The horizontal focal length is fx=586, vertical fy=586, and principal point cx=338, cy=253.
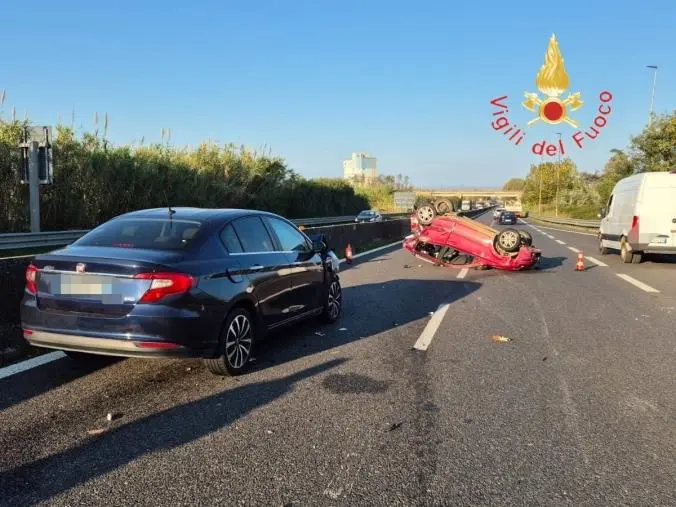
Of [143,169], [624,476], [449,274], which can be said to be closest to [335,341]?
[624,476]

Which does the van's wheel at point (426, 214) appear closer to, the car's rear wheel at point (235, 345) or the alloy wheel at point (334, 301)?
the alloy wheel at point (334, 301)

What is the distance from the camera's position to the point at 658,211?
14977 millimetres

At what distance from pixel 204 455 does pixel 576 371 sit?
367 cm

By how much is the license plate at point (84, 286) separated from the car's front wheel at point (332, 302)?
3.29 m

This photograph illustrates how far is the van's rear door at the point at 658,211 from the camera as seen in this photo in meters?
14.9

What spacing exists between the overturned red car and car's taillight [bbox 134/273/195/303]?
1070 cm

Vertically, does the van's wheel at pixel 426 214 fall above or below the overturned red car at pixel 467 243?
above

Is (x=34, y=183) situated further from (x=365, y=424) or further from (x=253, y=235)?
(x=365, y=424)

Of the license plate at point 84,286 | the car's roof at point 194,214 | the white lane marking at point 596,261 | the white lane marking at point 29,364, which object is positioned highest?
the car's roof at point 194,214

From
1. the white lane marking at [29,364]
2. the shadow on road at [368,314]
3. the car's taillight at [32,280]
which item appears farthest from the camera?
the shadow on road at [368,314]

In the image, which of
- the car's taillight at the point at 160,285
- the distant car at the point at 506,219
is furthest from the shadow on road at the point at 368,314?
the distant car at the point at 506,219

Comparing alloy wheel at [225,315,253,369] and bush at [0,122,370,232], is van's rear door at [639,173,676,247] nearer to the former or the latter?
alloy wheel at [225,315,253,369]

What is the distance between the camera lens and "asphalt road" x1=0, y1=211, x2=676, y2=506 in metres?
3.23

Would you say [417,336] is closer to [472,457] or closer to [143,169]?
[472,457]
